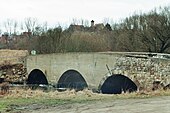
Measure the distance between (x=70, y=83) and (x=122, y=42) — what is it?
803 cm

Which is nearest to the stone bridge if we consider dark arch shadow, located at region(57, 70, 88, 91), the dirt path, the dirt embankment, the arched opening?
dark arch shadow, located at region(57, 70, 88, 91)

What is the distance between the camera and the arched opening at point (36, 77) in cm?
4105

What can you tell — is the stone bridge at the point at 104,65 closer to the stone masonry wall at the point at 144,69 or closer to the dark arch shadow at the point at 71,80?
the stone masonry wall at the point at 144,69

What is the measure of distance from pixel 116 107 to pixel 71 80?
27724mm

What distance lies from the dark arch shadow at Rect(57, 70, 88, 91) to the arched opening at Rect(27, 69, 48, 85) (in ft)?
14.6

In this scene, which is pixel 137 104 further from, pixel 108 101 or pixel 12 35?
pixel 12 35

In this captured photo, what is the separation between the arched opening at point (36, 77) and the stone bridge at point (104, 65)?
652mm

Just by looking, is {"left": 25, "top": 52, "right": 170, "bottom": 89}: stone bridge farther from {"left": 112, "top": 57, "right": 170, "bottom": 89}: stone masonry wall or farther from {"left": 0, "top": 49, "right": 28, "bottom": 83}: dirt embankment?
{"left": 0, "top": 49, "right": 28, "bottom": 83}: dirt embankment

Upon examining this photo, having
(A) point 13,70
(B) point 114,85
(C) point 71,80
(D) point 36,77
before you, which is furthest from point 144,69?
(A) point 13,70

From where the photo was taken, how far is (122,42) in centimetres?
4028

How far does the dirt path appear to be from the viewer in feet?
30.2

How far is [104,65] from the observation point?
2753 cm

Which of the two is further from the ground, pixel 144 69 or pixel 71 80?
pixel 144 69

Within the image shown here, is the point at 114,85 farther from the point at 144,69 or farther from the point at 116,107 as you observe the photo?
the point at 116,107
